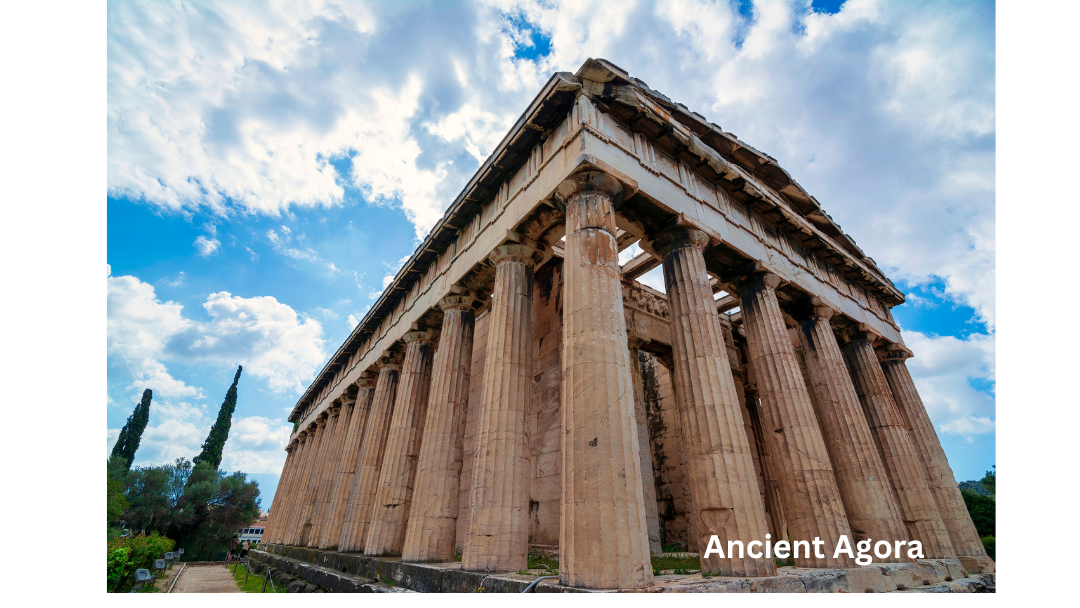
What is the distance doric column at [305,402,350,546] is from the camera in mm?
19906

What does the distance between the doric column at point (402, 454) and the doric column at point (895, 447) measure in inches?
585

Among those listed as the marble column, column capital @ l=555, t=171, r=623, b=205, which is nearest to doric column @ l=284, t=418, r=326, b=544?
the marble column

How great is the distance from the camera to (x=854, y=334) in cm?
1559

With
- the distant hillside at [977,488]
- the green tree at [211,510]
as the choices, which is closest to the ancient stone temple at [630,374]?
the green tree at [211,510]

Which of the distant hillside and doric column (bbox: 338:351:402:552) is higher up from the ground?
the distant hillside

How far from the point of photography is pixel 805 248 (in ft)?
49.8

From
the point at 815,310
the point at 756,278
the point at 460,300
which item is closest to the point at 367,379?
the point at 460,300

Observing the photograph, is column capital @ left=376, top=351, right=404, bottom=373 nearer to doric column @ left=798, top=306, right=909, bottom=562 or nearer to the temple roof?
the temple roof

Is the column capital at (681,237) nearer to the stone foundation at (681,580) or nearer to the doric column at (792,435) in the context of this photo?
the doric column at (792,435)

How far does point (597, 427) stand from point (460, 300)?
309 inches

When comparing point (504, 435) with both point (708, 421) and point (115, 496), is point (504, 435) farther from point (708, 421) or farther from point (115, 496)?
point (115, 496)

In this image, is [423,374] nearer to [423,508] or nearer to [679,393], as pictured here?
[423,508]

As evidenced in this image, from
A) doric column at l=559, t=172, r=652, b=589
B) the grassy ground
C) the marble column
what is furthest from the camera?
the marble column

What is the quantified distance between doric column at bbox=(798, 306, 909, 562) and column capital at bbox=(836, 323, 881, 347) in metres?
2.24
